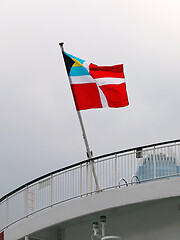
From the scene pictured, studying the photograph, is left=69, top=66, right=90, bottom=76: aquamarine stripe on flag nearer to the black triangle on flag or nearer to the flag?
the flag

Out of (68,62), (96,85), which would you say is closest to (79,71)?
(68,62)

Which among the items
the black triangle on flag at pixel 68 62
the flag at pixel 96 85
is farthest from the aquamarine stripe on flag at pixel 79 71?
the black triangle on flag at pixel 68 62

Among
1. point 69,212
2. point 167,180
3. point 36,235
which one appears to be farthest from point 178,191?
point 36,235

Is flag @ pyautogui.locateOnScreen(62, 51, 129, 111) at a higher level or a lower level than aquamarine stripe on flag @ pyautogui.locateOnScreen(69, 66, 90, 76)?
lower

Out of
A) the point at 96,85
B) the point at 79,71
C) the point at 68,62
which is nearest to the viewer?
the point at 96,85

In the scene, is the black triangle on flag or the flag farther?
the black triangle on flag

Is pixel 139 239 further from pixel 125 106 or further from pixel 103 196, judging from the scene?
pixel 125 106

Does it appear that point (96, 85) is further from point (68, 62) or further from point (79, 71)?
point (68, 62)

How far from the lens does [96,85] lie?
73.4 feet

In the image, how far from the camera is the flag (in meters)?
22.0

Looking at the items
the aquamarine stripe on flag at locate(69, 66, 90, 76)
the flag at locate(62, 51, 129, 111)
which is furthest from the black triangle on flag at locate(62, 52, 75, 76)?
the aquamarine stripe on flag at locate(69, 66, 90, 76)

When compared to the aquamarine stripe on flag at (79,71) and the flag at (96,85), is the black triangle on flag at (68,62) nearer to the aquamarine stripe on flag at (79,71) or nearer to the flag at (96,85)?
the flag at (96,85)

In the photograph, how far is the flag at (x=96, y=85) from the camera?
22.0 metres

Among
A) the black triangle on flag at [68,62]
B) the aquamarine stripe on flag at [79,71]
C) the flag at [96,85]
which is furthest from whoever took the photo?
the black triangle on flag at [68,62]
